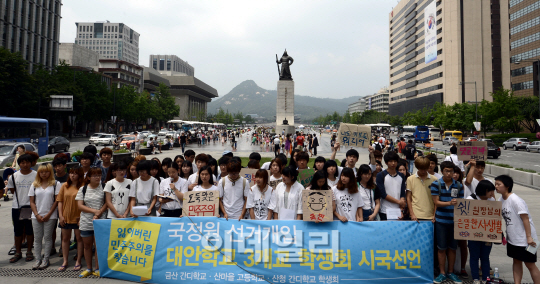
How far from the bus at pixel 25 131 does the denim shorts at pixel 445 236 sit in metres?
27.1

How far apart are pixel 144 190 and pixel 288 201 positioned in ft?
7.75

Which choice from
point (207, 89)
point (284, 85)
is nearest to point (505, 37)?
point (284, 85)

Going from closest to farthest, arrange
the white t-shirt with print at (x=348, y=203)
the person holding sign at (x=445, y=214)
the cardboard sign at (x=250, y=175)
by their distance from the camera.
Result: 1. the person holding sign at (x=445, y=214)
2. the white t-shirt with print at (x=348, y=203)
3. the cardboard sign at (x=250, y=175)

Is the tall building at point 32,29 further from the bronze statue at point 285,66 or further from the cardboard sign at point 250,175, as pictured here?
the cardboard sign at point 250,175

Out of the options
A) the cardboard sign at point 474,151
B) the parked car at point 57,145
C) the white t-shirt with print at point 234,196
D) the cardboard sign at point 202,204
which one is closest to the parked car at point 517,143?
the cardboard sign at point 474,151

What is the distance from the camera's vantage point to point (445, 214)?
5055 mm

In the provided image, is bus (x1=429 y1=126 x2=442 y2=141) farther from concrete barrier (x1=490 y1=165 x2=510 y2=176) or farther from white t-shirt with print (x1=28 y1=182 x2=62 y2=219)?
white t-shirt with print (x1=28 y1=182 x2=62 y2=219)

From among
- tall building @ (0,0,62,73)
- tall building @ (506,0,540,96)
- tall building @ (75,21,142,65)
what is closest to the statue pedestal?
tall building @ (0,0,62,73)

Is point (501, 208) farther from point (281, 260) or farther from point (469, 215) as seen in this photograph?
point (281, 260)

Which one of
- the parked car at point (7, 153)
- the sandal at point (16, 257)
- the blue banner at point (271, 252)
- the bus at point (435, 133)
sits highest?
the bus at point (435, 133)

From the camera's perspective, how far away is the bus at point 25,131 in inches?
918

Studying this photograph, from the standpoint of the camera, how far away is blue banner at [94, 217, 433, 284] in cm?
493

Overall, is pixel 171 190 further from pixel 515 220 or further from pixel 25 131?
pixel 25 131

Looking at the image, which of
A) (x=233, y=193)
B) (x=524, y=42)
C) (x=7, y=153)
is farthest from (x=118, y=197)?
(x=524, y=42)
